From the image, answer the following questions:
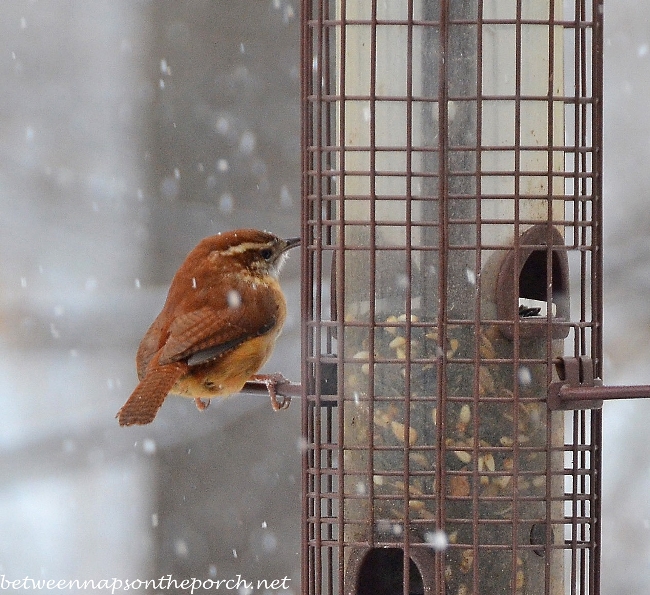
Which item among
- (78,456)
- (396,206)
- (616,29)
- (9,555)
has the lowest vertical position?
(9,555)

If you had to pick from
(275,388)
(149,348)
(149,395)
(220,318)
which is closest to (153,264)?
(149,348)

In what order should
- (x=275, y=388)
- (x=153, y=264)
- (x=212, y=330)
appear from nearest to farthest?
1. (x=275, y=388)
2. (x=212, y=330)
3. (x=153, y=264)

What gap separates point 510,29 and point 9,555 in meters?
6.08

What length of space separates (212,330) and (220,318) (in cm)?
7

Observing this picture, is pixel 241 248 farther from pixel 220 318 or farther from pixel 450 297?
pixel 450 297

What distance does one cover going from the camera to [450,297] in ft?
12.6

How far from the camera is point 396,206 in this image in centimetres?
391

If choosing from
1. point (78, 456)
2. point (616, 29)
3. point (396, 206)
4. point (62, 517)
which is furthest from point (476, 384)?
point (616, 29)

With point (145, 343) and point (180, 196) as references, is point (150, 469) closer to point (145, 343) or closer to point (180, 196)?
point (180, 196)

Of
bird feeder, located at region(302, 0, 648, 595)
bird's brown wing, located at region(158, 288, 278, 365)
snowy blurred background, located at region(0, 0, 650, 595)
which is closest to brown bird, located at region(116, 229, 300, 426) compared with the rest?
bird's brown wing, located at region(158, 288, 278, 365)

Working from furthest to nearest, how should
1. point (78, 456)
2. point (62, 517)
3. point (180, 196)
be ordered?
point (62, 517) → point (78, 456) → point (180, 196)

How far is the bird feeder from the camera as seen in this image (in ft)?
12.0

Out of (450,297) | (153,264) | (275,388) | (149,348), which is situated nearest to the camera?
(450,297)

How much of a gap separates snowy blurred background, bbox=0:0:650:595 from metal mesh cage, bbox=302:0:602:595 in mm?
2598
